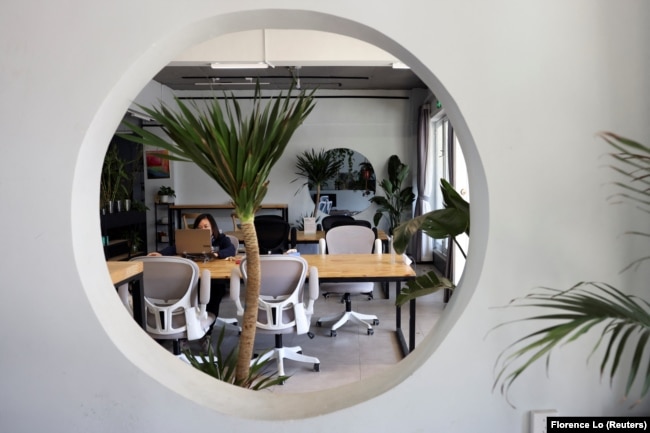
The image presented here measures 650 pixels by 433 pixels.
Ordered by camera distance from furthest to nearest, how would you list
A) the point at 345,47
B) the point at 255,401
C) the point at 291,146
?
the point at 291,146 → the point at 345,47 → the point at 255,401

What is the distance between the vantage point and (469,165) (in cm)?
168

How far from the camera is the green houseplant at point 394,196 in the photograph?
29.8 ft

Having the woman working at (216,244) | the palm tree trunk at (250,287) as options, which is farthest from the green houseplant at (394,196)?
the palm tree trunk at (250,287)

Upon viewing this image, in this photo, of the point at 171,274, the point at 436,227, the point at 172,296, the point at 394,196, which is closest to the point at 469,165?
the point at 436,227

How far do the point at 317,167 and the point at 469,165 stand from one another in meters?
7.69

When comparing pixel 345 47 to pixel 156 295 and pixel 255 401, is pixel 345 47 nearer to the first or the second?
pixel 156 295

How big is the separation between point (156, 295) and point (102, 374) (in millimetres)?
2359

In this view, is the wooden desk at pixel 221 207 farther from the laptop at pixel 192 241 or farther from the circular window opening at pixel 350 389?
the circular window opening at pixel 350 389

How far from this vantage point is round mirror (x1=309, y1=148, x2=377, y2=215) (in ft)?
31.4

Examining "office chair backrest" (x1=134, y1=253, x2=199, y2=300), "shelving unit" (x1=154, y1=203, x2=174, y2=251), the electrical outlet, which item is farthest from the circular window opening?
"shelving unit" (x1=154, y1=203, x2=174, y2=251)

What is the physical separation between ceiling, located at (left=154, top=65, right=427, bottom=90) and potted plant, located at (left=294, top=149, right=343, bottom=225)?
1.28 metres

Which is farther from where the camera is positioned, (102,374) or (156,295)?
(156,295)

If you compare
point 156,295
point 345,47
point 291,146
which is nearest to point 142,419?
point 156,295

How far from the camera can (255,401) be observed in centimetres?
175
